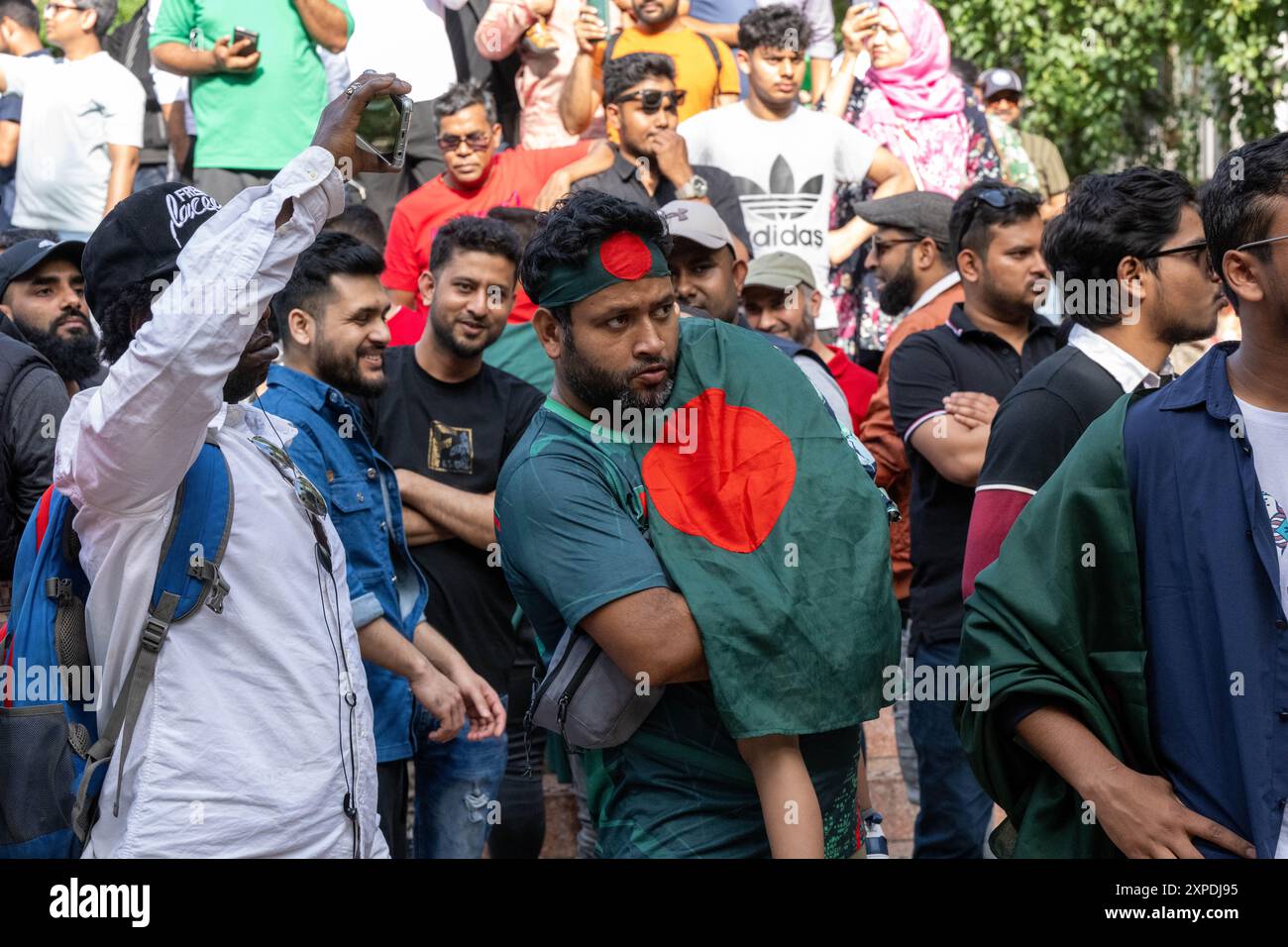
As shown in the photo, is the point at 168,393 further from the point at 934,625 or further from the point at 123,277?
the point at 934,625

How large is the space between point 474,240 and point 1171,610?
10.4 ft

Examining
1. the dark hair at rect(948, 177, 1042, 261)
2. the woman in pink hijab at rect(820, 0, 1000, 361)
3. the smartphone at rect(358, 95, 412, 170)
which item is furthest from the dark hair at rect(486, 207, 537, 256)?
the smartphone at rect(358, 95, 412, 170)

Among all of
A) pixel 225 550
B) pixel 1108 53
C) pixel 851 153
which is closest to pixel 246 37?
pixel 851 153

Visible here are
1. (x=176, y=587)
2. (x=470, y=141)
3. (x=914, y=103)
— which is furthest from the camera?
(x=914, y=103)

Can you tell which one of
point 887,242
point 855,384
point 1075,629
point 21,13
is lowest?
point 1075,629

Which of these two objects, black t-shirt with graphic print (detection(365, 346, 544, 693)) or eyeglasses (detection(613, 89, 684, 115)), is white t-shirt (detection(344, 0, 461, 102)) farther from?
black t-shirt with graphic print (detection(365, 346, 544, 693))

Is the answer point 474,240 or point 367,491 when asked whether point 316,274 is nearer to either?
point 367,491

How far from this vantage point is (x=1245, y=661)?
251cm

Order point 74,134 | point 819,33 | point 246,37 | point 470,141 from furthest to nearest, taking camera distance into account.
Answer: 1. point 819,33
2. point 74,134
3. point 246,37
4. point 470,141

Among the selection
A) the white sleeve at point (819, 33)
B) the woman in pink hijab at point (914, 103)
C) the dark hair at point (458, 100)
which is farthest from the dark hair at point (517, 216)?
the white sleeve at point (819, 33)

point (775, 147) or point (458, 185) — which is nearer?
point (458, 185)

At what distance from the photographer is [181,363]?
2531 mm
